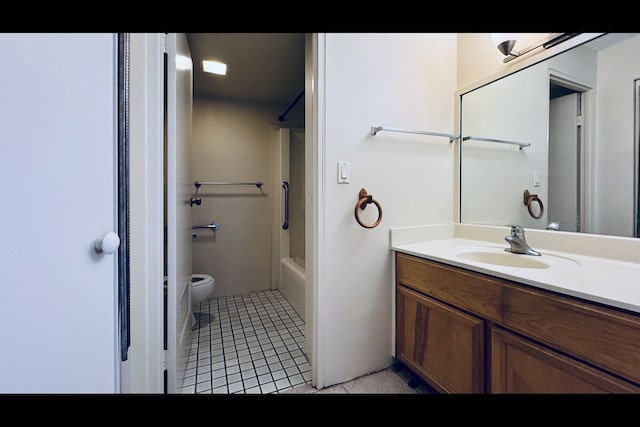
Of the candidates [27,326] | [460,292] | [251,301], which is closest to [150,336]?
[27,326]

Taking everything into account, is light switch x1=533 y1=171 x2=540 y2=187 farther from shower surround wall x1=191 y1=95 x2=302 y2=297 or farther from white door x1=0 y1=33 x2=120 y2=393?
shower surround wall x1=191 y1=95 x2=302 y2=297

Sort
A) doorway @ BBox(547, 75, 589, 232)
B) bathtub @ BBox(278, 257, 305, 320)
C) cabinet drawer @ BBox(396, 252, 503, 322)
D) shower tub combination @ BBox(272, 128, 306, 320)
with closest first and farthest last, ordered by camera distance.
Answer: cabinet drawer @ BBox(396, 252, 503, 322)
doorway @ BBox(547, 75, 589, 232)
bathtub @ BBox(278, 257, 305, 320)
shower tub combination @ BBox(272, 128, 306, 320)

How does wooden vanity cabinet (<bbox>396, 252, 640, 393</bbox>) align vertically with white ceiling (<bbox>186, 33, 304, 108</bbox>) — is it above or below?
below

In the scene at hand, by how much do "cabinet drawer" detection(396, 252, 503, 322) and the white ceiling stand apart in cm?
163

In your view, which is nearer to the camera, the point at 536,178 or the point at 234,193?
the point at 536,178

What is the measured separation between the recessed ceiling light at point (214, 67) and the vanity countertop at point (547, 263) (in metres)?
1.91

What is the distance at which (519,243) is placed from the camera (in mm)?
1172

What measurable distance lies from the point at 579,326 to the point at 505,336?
0.23 m

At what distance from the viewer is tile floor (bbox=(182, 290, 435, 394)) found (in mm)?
1257

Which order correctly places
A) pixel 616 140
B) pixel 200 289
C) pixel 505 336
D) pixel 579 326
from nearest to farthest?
pixel 579 326
pixel 505 336
pixel 616 140
pixel 200 289

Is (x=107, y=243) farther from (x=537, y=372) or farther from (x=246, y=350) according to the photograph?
(x=246, y=350)

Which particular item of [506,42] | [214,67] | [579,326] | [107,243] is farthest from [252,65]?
[579,326]

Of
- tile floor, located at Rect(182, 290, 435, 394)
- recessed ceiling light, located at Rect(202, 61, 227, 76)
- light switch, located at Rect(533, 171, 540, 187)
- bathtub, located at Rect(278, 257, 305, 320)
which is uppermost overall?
recessed ceiling light, located at Rect(202, 61, 227, 76)

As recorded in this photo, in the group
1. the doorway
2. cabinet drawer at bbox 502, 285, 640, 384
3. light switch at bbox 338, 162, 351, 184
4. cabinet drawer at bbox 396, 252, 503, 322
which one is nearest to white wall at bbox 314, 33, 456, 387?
light switch at bbox 338, 162, 351, 184
